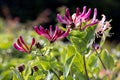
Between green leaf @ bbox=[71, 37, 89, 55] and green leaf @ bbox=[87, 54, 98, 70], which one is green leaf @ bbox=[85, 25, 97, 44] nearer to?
green leaf @ bbox=[71, 37, 89, 55]

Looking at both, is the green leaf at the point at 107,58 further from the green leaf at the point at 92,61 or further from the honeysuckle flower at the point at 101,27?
the honeysuckle flower at the point at 101,27

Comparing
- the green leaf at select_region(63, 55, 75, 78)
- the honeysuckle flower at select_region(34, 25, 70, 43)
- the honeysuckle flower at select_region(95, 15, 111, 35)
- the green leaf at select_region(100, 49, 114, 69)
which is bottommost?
the green leaf at select_region(100, 49, 114, 69)

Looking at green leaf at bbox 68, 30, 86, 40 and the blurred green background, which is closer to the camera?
green leaf at bbox 68, 30, 86, 40

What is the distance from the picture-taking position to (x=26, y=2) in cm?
1497

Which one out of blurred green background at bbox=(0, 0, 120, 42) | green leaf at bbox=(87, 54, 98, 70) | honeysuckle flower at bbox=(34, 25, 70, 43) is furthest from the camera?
blurred green background at bbox=(0, 0, 120, 42)

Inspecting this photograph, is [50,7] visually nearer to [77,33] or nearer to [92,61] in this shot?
[92,61]

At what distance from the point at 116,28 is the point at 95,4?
1.21 meters

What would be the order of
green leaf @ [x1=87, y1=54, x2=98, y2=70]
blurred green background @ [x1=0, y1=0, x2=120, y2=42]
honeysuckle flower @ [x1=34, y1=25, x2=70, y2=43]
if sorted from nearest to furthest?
honeysuckle flower @ [x1=34, y1=25, x2=70, y2=43], green leaf @ [x1=87, y1=54, x2=98, y2=70], blurred green background @ [x1=0, y1=0, x2=120, y2=42]

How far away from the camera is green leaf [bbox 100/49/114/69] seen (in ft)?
5.13

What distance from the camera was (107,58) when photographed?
1.57 metres

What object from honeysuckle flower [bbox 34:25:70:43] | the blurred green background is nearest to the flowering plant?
honeysuckle flower [bbox 34:25:70:43]

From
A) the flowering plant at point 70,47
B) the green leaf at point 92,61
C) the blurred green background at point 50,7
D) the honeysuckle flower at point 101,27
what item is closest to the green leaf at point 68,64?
the flowering plant at point 70,47

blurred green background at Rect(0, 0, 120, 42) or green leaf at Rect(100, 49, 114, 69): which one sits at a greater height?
→ green leaf at Rect(100, 49, 114, 69)

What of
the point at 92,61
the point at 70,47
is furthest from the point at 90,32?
the point at 92,61
